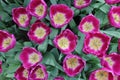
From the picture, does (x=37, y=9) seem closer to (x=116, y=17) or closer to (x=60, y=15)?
(x=60, y=15)

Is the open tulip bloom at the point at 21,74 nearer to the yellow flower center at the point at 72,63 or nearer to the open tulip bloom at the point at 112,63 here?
the yellow flower center at the point at 72,63

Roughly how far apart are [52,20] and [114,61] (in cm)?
29

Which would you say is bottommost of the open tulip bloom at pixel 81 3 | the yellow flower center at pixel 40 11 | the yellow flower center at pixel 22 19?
the yellow flower center at pixel 22 19

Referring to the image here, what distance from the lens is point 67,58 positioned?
4.09 ft

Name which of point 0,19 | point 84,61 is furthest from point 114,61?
point 0,19

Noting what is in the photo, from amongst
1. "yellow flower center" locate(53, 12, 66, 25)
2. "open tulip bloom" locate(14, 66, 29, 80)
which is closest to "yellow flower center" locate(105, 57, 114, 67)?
"yellow flower center" locate(53, 12, 66, 25)

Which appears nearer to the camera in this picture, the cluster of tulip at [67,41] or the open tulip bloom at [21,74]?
the cluster of tulip at [67,41]

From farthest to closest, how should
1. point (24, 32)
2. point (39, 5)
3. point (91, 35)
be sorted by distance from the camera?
point (24, 32) → point (39, 5) → point (91, 35)

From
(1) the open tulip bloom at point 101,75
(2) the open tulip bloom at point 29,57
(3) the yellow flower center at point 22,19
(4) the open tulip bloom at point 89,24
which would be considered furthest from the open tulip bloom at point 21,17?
(1) the open tulip bloom at point 101,75

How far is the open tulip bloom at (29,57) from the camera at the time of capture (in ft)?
4.21

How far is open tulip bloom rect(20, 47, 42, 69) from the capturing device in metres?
1.28

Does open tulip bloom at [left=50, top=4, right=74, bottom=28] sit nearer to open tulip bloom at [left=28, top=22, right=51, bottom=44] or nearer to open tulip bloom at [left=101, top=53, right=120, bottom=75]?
open tulip bloom at [left=28, top=22, right=51, bottom=44]

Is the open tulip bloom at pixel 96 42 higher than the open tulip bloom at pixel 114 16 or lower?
lower

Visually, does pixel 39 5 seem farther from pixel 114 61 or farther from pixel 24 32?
pixel 114 61
